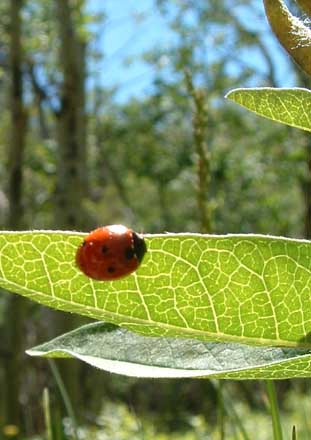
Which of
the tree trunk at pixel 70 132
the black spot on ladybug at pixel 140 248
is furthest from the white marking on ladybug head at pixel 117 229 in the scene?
the tree trunk at pixel 70 132

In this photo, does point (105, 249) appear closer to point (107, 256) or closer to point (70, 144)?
point (107, 256)

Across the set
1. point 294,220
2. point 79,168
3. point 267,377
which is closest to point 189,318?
point 267,377

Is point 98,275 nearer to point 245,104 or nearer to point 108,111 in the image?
point 245,104

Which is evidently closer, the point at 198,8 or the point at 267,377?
the point at 267,377

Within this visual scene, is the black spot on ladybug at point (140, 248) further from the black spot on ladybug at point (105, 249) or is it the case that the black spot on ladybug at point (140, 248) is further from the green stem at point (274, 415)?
the green stem at point (274, 415)

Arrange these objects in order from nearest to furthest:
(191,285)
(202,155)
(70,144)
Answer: (191,285) < (202,155) < (70,144)

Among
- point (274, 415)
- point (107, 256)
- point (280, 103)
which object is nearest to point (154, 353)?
point (107, 256)
